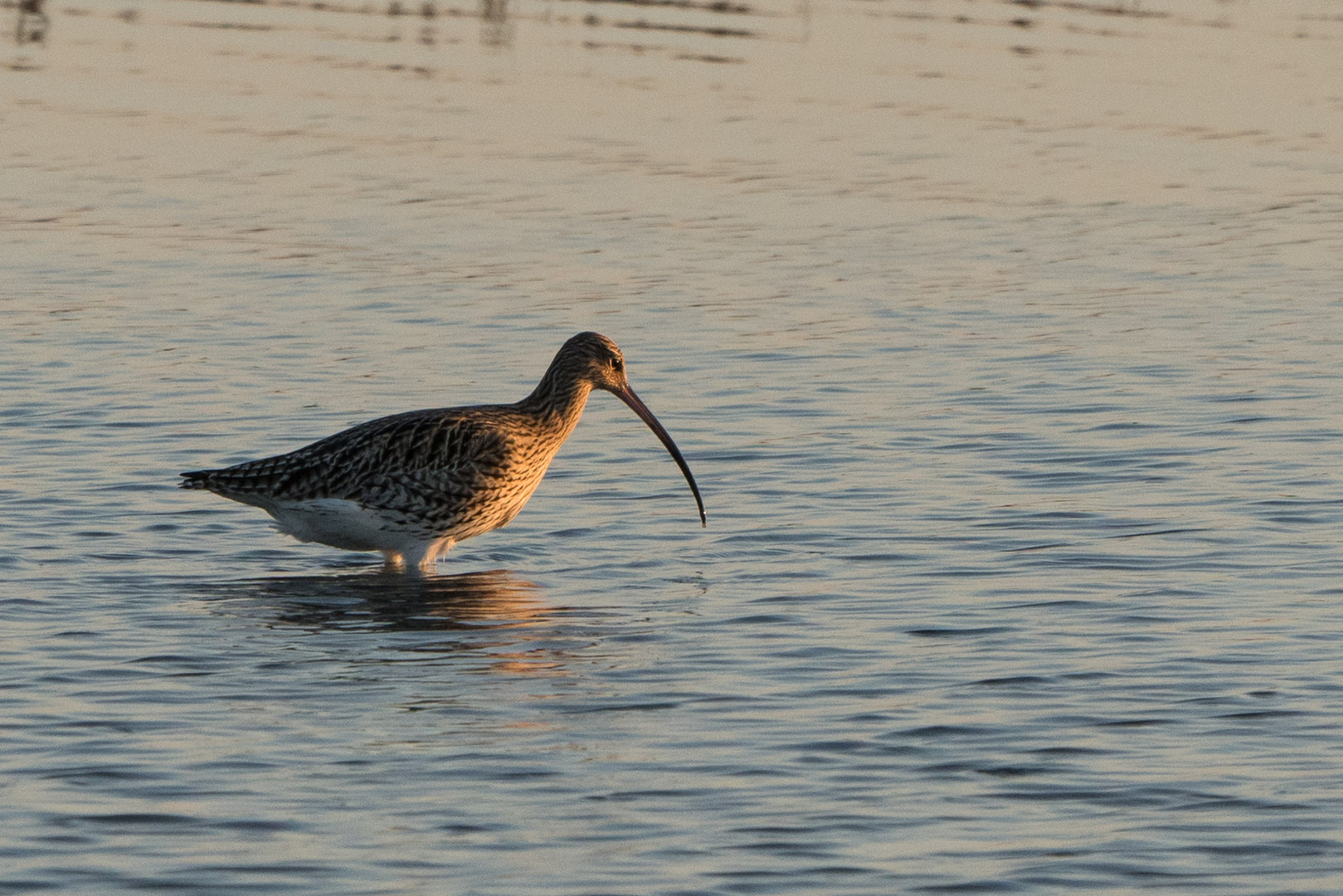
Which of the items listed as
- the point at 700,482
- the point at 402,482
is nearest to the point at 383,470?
the point at 402,482

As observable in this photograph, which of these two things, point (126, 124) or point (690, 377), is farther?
point (126, 124)

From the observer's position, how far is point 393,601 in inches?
482

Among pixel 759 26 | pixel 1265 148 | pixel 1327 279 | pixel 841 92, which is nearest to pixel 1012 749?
pixel 1327 279

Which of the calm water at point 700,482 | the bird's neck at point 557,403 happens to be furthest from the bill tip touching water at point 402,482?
the calm water at point 700,482

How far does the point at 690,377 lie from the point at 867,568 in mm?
5271

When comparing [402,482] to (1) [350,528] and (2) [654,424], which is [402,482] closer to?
(1) [350,528]

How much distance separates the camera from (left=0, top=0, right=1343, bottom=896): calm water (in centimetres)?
855

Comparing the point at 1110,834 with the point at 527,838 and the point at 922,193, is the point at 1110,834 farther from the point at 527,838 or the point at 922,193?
the point at 922,193

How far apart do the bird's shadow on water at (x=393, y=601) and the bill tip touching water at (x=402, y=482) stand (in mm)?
264

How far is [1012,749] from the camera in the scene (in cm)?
929

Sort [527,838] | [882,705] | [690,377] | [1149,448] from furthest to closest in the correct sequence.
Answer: [690,377]
[1149,448]
[882,705]
[527,838]

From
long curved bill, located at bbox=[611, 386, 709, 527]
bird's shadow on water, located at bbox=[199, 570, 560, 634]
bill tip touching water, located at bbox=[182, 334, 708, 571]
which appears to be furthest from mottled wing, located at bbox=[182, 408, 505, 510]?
long curved bill, located at bbox=[611, 386, 709, 527]

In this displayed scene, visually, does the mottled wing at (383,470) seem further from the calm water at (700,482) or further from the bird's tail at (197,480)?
the calm water at (700,482)

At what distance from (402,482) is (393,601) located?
72 centimetres
